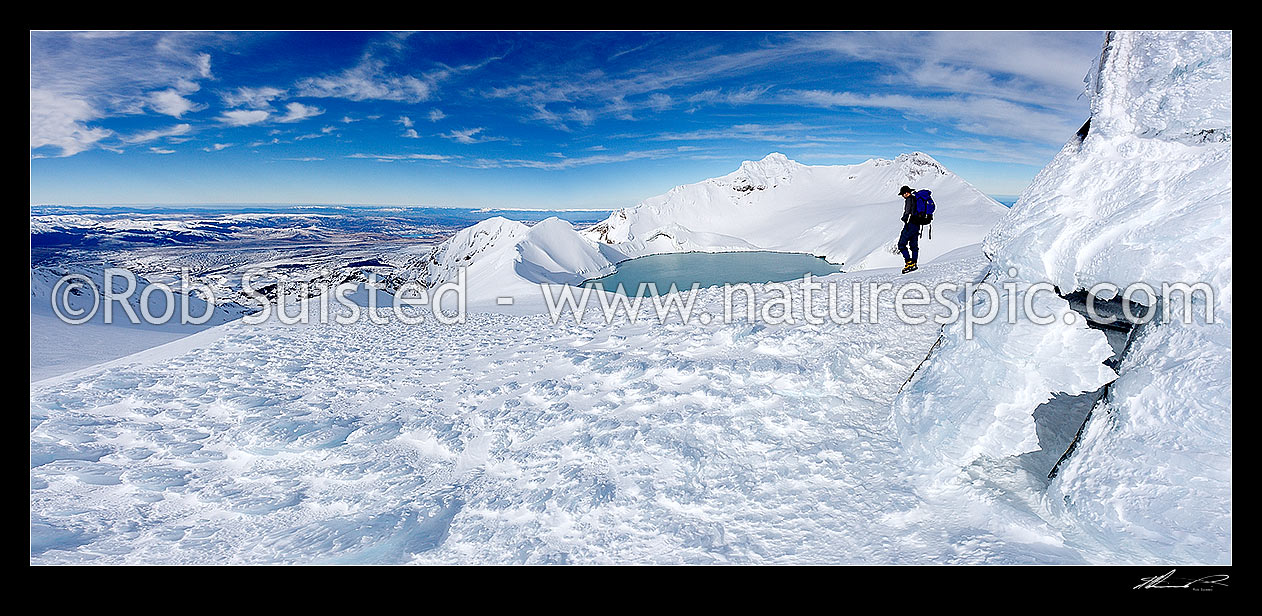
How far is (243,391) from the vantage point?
18.6 ft

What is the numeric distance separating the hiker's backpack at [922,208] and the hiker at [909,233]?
6 cm

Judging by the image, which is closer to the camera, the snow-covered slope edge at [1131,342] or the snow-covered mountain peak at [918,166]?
the snow-covered slope edge at [1131,342]

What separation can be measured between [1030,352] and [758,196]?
112924 millimetres

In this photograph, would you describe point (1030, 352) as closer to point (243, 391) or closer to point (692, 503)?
point (692, 503)

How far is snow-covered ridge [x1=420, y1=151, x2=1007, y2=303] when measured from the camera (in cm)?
3416

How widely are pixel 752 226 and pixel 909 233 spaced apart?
90.0 meters

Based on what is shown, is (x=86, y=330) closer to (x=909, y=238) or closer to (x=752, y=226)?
(x=909, y=238)

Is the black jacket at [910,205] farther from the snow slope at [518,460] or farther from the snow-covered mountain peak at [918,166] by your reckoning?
the snow-covered mountain peak at [918,166]

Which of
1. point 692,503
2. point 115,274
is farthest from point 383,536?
point 115,274

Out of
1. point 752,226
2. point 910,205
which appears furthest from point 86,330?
point 752,226
